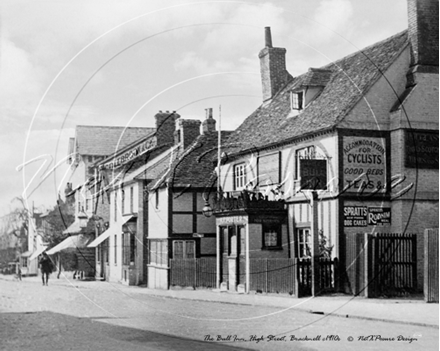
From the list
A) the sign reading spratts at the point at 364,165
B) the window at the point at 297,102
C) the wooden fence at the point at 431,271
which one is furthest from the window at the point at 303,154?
the wooden fence at the point at 431,271

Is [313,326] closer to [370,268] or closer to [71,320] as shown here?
[370,268]

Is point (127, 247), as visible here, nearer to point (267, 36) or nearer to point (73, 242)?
point (73, 242)

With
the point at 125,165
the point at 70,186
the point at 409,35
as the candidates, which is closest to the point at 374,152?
the point at 409,35

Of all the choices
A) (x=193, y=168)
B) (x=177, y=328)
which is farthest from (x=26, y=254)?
(x=177, y=328)

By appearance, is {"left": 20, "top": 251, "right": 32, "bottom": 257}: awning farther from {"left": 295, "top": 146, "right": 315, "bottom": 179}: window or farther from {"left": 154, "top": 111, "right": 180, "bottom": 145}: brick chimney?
{"left": 295, "top": 146, "right": 315, "bottom": 179}: window

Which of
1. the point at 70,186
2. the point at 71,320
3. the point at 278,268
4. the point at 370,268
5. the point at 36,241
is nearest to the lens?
the point at 70,186

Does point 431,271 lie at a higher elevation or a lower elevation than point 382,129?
lower

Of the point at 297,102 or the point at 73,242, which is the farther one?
the point at 297,102
